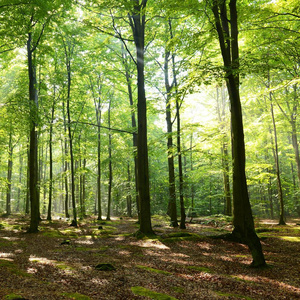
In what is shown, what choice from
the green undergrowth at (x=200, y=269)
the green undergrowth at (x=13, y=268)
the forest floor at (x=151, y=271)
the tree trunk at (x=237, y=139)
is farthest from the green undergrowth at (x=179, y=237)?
the green undergrowth at (x=13, y=268)

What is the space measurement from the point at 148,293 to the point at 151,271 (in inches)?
65.1

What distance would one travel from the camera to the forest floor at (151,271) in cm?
448

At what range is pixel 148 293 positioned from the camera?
14.5 ft

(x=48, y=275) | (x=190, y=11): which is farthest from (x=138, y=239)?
(x=190, y=11)

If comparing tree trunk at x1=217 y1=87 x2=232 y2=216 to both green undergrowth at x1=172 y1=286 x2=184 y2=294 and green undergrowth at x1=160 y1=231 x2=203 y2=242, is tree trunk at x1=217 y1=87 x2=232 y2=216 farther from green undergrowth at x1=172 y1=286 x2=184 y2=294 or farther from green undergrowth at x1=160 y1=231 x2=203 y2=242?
green undergrowth at x1=172 y1=286 x2=184 y2=294

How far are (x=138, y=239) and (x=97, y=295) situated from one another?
21.0 feet

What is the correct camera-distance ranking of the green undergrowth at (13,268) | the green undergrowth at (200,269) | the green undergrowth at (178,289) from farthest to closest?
the green undergrowth at (200,269) < the green undergrowth at (13,268) < the green undergrowth at (178,289)

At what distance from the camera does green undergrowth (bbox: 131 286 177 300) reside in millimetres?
4223

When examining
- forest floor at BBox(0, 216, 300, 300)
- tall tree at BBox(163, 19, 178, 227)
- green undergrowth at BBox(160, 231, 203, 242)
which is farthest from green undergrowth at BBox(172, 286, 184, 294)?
tall tree at BBox(163, 19, 178, 227)

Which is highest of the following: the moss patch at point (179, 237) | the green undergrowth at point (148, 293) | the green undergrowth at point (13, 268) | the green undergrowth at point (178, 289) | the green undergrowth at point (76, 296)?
the green undergrowth at point (76, 296)

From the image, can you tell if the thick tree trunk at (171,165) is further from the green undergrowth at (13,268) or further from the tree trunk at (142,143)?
the green undergrowth at (13,268)

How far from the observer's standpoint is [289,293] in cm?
486

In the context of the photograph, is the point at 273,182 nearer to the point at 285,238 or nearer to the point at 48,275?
the point at 285,238

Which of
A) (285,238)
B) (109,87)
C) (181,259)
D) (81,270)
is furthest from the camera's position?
(109,87)
